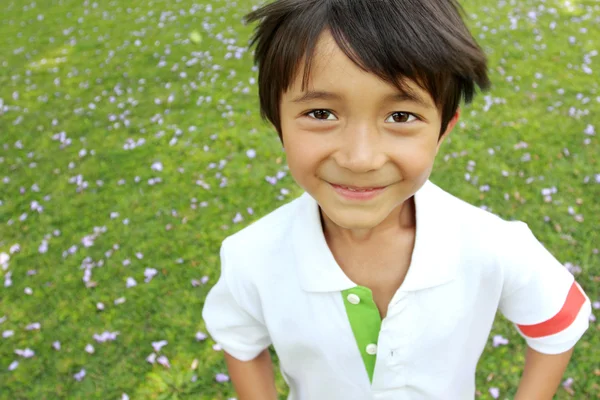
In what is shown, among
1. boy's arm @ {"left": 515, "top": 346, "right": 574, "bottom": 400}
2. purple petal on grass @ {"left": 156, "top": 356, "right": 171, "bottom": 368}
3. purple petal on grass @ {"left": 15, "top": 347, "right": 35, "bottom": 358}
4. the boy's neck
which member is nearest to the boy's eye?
the boy's neck

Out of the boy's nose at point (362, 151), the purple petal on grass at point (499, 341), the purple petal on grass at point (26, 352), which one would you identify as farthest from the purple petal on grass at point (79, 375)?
the boy's nose at point (362, 151)

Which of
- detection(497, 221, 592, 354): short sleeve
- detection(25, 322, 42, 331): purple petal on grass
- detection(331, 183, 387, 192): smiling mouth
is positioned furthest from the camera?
detection(25, 322, 42, 331): purple petal on grass

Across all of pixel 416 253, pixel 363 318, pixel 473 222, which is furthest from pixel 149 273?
pixel 473 222

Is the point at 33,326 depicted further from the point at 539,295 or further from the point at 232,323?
the point at 539,295

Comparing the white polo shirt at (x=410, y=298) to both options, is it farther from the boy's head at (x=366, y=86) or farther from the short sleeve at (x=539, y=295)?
the boy's head at (x=366, y=86)

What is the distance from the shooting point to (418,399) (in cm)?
149

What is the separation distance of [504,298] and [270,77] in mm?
911

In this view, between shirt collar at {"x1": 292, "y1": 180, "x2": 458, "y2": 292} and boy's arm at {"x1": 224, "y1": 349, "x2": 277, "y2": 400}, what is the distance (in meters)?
0.46

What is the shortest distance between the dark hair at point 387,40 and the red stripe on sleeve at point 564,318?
66 centimetres

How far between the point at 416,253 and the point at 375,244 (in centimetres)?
12

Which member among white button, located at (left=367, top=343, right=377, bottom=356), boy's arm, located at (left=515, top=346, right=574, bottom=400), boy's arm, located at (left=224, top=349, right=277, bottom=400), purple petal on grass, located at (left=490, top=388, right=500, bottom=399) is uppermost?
white button, located at (left=367, top=343, right=377, bottom=356)

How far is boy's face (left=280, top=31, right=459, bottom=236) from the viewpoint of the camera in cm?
105

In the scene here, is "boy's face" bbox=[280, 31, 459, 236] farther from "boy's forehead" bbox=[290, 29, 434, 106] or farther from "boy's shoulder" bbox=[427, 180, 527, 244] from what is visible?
"boy's shoulder" bbox=[427, 180, 527, 244]

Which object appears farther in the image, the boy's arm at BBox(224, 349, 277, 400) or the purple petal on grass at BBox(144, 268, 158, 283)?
the purple petal on grass at BBox(144, 268, 158, 283)
